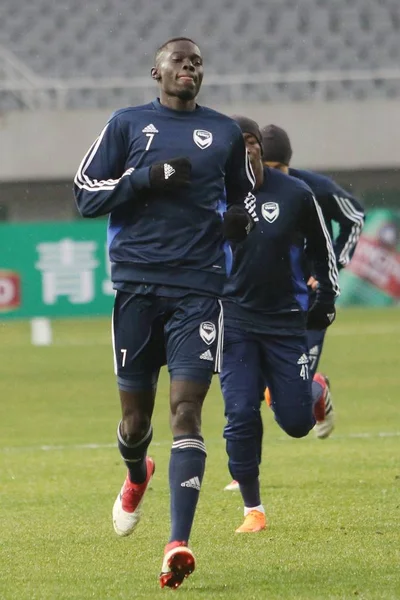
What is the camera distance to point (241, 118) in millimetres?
6543

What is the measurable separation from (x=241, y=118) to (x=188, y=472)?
2.19 metres

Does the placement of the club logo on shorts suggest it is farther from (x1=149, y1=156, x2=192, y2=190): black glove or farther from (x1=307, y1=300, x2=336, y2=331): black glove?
(x1=307, y1=300, x2=336, y2=331): black glove

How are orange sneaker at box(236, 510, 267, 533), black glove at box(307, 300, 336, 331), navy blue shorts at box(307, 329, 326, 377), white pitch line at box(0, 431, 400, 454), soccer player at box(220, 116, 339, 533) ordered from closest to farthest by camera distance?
1. orange sneaker at box(236, 510, 267, 533)
2. soccer player at box(220, 116, 339, 533)
3. black glove at box(307, 300, 336, 331)
4. navy blue shorts at box(307, 329, 326, 377)
5. white pitch line at box(0, 431, 400, 454)

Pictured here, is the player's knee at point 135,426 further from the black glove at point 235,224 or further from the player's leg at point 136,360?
the black glove at point 235,224

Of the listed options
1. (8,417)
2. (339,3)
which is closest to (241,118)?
(8,417)

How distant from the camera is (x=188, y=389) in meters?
5.20

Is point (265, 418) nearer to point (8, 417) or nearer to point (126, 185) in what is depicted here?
point (8, 417)

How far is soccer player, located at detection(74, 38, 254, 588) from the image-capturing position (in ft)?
17.3

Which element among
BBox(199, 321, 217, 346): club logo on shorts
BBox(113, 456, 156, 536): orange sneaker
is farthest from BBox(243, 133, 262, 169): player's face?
BBox(113, 456, 156, 536): orange sneaker

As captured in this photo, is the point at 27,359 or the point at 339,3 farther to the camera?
the point at 339,3

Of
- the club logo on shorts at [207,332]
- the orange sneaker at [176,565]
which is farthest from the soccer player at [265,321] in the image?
the orange sneaker at [176,565]

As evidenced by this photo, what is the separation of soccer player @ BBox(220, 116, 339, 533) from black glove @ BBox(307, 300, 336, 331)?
329mm

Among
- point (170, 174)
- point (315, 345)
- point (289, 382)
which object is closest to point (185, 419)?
point (170, 174)

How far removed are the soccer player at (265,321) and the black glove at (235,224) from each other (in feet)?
4.00
